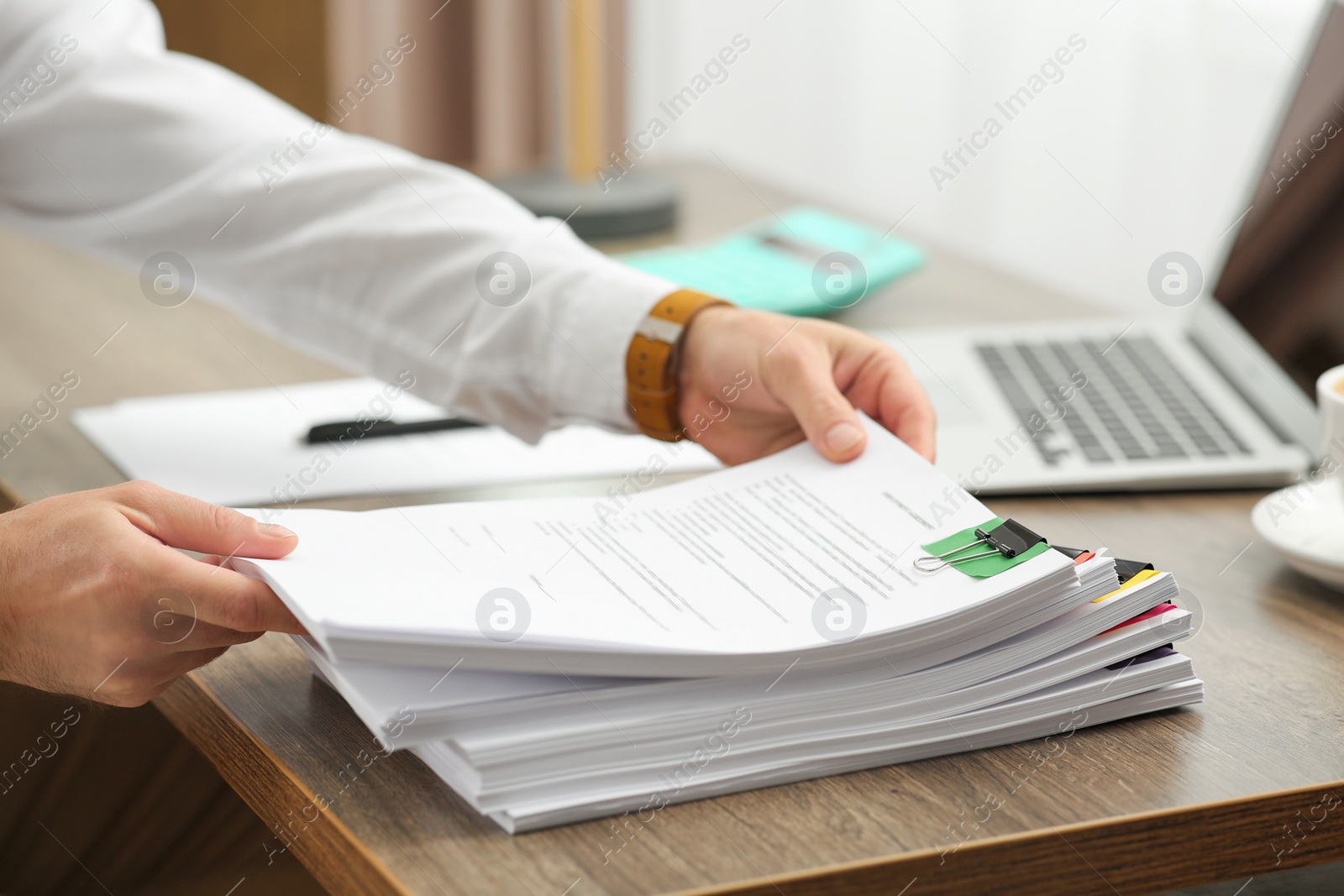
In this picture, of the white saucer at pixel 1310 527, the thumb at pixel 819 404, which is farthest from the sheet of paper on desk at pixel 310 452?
the white saucer at pixel 1310 527

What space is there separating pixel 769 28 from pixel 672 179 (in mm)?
899

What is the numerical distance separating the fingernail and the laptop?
0.17 m

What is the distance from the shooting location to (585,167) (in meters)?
1.56

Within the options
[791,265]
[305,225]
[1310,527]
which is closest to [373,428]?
[305,225]

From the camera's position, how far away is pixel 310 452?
3.00ft

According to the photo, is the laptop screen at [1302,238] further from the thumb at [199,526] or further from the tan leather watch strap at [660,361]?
the thumb at [199,526]

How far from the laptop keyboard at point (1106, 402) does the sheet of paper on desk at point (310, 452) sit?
25cm

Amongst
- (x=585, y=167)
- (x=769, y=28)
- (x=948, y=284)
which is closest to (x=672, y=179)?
(x=585, y=167)

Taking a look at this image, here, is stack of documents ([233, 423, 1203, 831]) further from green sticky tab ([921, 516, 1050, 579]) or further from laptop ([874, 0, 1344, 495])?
laptop ([874, 0, 1344, 495])

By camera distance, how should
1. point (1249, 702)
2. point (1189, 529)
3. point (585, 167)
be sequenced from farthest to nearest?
point (585, 167) → point (1189, 529) → point (1249, 702)

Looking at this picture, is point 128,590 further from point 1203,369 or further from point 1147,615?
point 1203,369

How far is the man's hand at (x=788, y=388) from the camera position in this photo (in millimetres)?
732

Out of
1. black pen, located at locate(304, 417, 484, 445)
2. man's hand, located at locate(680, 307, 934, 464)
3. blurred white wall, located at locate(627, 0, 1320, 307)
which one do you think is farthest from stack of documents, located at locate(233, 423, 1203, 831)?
blurred white wall, located at locate(627, 0, 1320, 307)

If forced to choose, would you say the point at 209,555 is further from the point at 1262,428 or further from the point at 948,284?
the point at 948,284
